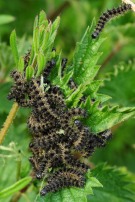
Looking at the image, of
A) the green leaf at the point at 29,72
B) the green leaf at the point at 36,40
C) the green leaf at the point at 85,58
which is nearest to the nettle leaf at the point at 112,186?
the green leaf at the point at 85,58

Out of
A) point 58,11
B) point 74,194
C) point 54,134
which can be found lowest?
point 74,194

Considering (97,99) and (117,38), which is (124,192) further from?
(117,38)

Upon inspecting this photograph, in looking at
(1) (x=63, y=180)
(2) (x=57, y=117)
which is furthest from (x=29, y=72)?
(1) (x=63, y=180)

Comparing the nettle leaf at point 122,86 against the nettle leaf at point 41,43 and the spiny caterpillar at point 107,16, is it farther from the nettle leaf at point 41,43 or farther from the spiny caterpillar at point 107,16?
the nettle leaf at point 41,43

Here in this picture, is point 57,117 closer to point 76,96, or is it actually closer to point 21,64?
point 76,96

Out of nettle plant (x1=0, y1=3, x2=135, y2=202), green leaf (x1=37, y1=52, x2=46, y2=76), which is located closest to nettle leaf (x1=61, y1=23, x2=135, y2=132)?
nettle plant (x1=0, y1=3, x2=135, y2=202)

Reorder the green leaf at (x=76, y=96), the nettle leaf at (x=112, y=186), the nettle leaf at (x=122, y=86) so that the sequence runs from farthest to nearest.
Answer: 1. the nettle leaf at (x=122, y=86)
2. the nettle leaf at (x=112, y=186)
3. the green leaf at (x=76, y=96)
